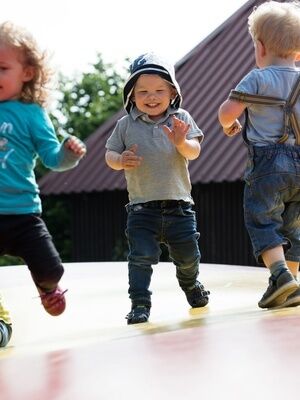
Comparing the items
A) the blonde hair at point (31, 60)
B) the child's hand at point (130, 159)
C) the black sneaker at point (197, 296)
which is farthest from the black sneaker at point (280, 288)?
the blonde hair at point (31, 60)

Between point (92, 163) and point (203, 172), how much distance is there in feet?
12.2

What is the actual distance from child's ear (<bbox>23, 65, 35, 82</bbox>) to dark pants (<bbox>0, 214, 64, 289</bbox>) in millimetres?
565

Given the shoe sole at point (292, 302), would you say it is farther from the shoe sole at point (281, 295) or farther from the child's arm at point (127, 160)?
the child's arm at point (127, 160)

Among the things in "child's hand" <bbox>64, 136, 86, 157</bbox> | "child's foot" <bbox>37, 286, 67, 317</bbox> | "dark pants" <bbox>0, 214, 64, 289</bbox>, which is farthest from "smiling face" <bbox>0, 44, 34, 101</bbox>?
"child's foot" <bbox>37, 286, 67, 317</bbox>

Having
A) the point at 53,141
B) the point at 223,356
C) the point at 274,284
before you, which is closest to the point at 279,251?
the point at 274,284

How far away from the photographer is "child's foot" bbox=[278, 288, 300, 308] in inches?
171

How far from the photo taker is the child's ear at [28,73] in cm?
418

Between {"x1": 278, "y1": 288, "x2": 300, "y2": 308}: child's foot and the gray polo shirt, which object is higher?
the gray polo shirt

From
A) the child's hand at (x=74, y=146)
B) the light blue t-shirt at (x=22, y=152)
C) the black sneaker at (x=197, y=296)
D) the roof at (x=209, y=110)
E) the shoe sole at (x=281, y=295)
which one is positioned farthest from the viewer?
the roof at (x=209, y=110)

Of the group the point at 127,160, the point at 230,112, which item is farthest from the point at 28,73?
the point at 230,112

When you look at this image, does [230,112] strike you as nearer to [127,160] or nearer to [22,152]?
[127,160]

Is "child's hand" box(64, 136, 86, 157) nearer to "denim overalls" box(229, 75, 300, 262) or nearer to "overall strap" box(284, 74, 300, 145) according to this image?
"denim overalls" box(229, 75, 300, 262)

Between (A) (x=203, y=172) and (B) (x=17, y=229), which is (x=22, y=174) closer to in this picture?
(B) (x=17, y=229)

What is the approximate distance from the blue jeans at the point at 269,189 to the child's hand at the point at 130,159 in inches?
19.6
